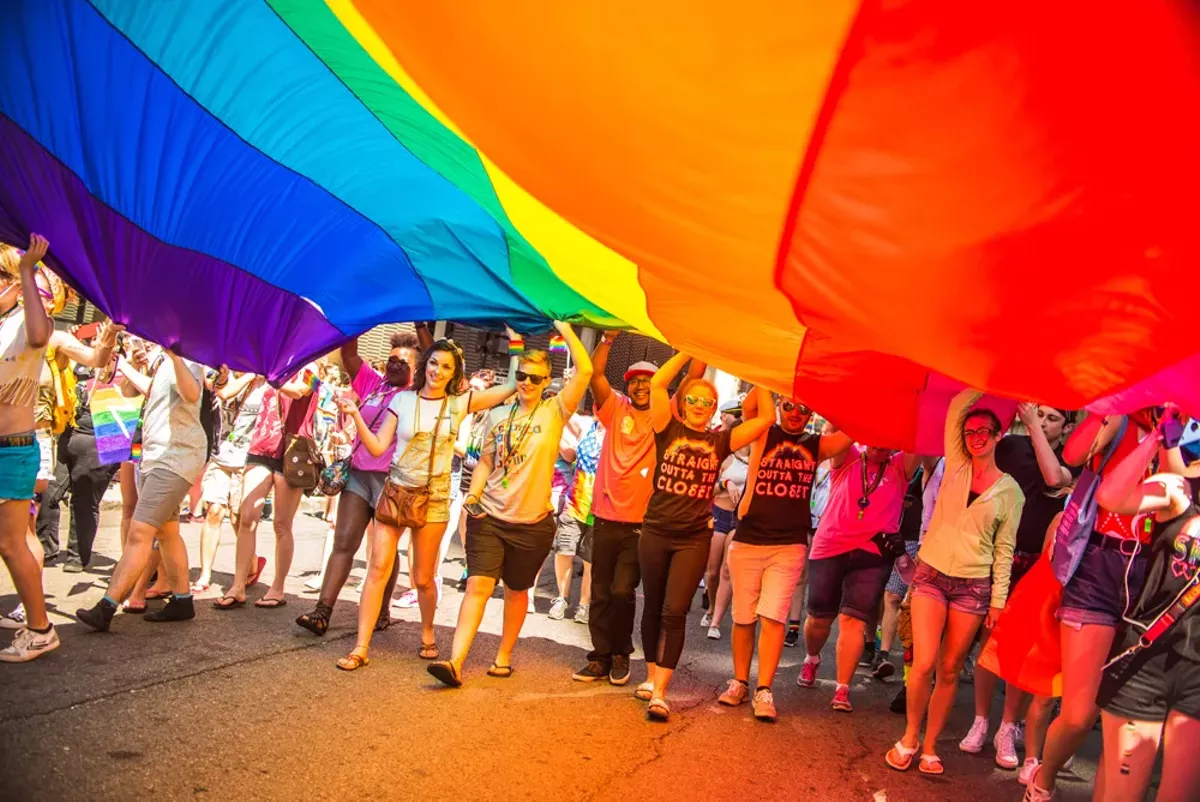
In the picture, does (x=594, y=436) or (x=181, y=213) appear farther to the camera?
(x=594, y=436)

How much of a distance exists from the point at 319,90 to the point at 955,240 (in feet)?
9.43

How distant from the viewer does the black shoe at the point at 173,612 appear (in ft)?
20.5

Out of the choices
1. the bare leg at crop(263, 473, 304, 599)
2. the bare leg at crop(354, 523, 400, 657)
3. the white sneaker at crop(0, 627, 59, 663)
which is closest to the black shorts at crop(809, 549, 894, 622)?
the bare leg at crop(354, 523, 400, 657)

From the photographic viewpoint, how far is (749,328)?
163 inches

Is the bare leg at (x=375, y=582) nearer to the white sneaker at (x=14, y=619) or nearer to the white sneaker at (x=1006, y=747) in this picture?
the white sneaker at (x=14, y=619)

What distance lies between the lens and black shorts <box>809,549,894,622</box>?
6559 mm

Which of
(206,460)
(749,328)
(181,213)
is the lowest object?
(206,460)

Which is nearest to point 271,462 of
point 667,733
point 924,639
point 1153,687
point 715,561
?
point 667,733

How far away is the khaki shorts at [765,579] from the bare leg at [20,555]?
4.08m

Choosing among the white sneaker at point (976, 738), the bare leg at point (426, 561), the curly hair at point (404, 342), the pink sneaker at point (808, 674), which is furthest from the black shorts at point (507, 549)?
the white sneaker at point (976, 738)

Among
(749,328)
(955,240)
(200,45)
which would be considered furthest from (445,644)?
(955,240)

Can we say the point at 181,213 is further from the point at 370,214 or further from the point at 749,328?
the point at 749,328

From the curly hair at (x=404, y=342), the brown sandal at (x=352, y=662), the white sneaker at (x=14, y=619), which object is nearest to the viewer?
the white sneaker at (x=14, y=619)

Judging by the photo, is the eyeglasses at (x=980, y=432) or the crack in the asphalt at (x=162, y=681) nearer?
the crack in the asphalt at (x=162, y=681)
